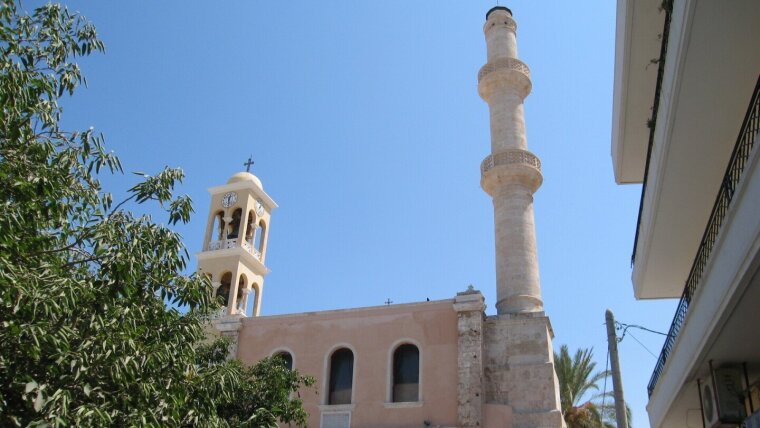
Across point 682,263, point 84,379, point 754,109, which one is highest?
point 682,263

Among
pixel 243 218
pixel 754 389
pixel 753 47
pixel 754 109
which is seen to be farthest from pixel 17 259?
pixel 243 218

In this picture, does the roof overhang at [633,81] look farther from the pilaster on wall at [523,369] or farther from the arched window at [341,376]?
the arched window at [341,376]

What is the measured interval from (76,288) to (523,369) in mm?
13117

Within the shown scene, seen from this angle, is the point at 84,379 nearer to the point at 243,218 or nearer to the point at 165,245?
the point at 165,245

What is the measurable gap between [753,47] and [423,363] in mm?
12372

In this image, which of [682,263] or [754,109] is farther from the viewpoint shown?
[682,263]

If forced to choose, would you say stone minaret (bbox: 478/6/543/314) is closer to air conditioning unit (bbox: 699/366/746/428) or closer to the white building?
the white building

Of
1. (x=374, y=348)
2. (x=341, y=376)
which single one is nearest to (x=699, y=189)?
(x=374, y=348)

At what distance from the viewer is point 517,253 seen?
62.7 feet

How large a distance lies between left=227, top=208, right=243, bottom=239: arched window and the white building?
50.1 feet

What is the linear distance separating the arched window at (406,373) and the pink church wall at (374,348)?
279 millimetres

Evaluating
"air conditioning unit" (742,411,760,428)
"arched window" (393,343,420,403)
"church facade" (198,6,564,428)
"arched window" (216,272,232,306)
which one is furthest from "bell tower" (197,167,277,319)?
"air conditioning unit" (742,411,760,428)

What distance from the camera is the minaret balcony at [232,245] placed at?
23.8m

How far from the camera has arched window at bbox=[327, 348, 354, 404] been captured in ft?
60.8
